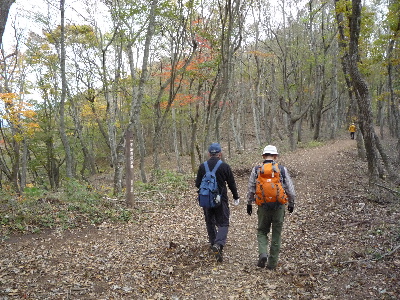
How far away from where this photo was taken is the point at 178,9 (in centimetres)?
1321

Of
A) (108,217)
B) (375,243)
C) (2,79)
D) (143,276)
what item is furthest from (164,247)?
(2,79)

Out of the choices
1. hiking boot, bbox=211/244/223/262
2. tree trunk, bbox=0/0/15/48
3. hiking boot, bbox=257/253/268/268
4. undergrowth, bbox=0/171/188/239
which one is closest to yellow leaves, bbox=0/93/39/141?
undergrowth, bbox=0/171/188/239

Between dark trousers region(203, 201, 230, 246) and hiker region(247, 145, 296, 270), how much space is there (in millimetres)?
522

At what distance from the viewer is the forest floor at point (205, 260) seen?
14.2 feet

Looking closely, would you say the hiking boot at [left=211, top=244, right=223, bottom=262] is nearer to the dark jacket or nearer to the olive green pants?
the olive green pants

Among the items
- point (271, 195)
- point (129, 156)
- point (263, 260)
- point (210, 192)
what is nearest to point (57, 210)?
point (129, 156)

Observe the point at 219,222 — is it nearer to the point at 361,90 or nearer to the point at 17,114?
the point at 361,90

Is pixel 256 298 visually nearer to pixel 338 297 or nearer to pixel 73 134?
pixel 338 297

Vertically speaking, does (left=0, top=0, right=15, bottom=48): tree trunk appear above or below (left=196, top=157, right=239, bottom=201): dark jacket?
above

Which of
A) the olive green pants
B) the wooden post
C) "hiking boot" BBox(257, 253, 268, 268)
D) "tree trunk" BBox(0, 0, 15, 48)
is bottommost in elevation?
"hiking boot" BBox(257, 253, 268, 268)

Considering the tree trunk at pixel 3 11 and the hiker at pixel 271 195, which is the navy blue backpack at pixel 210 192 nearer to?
the hiker at pixel 271 195

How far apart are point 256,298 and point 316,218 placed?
439 centimetres

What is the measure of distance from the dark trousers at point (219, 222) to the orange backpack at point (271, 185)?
0.88 m

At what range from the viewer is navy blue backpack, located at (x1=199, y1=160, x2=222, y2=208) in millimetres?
5441
